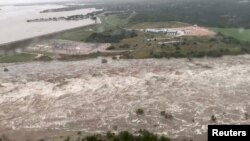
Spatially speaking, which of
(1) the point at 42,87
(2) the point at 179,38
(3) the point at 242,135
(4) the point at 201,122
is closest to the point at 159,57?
(2) the point at 179,38

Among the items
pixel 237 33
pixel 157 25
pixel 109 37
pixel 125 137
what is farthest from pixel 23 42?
pixel 125 137

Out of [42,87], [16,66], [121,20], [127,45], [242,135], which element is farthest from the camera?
[121,20]

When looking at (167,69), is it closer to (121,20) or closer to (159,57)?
(159,57)

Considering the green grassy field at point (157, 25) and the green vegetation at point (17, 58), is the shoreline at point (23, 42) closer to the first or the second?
the green vegetation at point (17, 58)

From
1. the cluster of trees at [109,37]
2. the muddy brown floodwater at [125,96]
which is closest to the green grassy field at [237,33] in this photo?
the cluster of trees at [109,37]

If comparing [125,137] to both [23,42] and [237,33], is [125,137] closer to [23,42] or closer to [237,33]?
[23,42]
